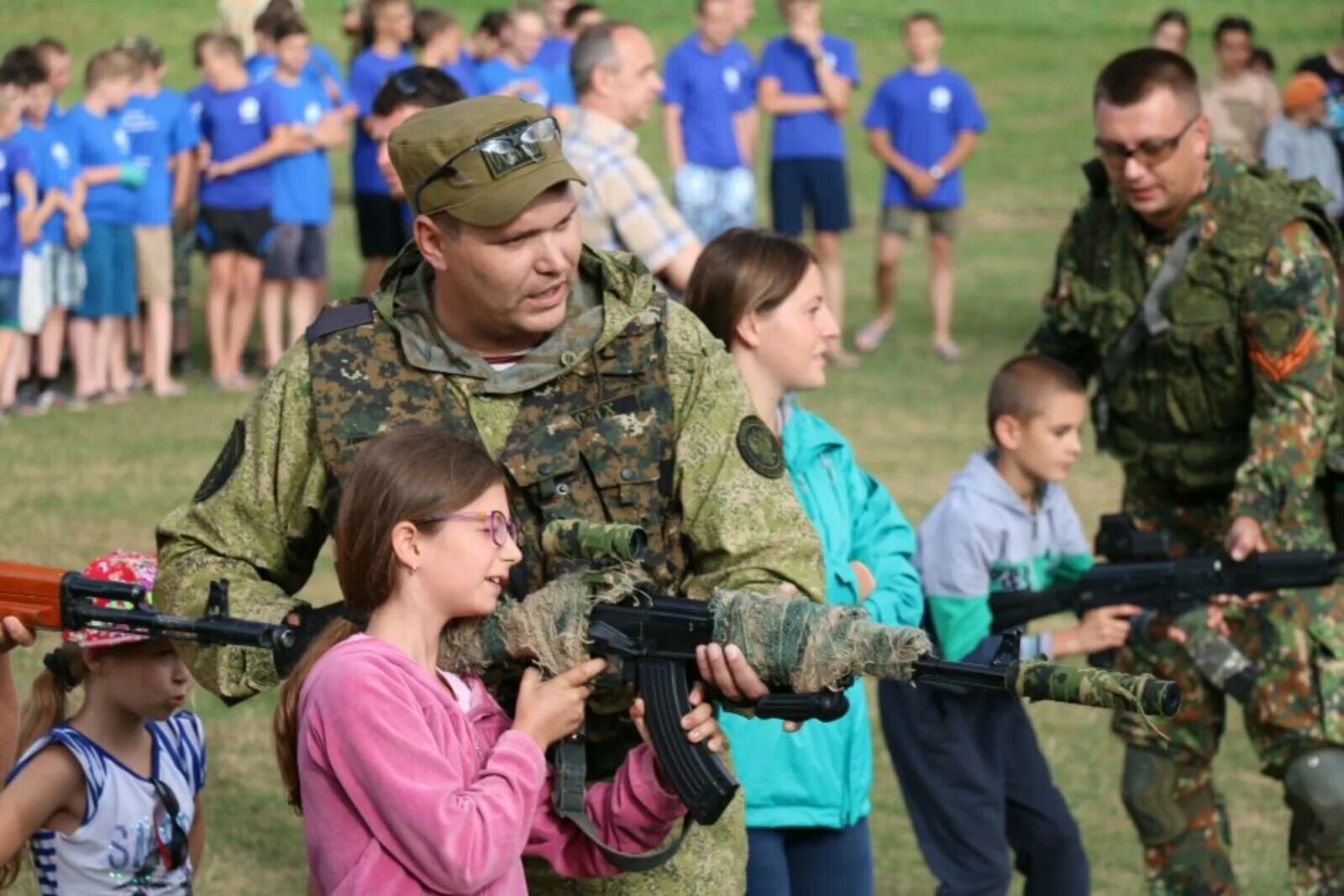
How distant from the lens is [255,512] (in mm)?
4281

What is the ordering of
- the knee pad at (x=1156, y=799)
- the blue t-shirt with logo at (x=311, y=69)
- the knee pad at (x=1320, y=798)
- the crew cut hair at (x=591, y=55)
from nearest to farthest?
the knee pad at (x=1320, y=798), the knee pad at (x=1156, y=799), the crew cut hair at (x=591, y=55), the blue t-shirt with logo at (x=311, y=69)

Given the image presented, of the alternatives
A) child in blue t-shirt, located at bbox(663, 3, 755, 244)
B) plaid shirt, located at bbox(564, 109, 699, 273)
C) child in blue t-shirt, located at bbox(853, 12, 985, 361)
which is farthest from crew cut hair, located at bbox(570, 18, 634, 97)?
child in blue t-shirt, located at bbox(853, 12, 985, 361)

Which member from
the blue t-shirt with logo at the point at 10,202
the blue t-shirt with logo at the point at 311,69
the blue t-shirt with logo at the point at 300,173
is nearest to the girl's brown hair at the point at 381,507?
the blue t-shirt with logo at the point at 10,202

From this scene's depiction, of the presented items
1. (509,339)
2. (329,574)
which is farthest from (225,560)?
(329,574)

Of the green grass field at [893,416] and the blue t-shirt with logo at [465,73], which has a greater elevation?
the blue t-shirt with logo at [465,73]

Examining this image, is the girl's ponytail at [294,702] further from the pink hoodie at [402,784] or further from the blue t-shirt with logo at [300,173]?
the blue t-shirt with logo at [300,173]

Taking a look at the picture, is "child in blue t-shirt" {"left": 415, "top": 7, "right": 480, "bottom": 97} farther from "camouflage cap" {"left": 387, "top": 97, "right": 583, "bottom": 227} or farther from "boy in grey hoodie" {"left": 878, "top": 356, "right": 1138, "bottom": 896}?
"camouflage cap" {"left": 387, "top": 97, "right": 583, "bottom": 227}

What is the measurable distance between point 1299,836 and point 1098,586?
99 centimetres

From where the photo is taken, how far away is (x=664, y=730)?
12.5ft

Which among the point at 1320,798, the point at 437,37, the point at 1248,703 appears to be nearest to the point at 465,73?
the point at 437,37

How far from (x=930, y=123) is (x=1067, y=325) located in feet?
34.3

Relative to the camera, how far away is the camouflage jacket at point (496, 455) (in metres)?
4.18

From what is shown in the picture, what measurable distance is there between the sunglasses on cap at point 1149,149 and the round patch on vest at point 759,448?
2246 mm

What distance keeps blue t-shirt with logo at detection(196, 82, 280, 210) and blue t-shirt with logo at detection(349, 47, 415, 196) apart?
61 centimetres
